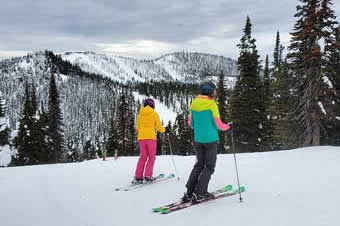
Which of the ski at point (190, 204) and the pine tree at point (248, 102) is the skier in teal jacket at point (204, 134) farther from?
the pine tree at point (248, 102)

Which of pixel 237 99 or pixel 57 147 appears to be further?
pixel 57 147

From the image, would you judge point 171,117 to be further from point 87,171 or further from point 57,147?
point 87,171

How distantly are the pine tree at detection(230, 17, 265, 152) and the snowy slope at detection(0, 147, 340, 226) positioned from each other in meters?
17.2

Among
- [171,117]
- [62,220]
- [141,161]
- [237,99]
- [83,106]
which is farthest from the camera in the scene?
[83,106]

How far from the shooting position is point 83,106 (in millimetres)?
195750

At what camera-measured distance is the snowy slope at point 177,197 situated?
4.67 metres

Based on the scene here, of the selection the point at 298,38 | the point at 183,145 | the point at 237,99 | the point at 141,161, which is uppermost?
the point at 298,38

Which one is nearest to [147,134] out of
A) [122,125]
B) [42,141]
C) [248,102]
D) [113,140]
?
[248,102]

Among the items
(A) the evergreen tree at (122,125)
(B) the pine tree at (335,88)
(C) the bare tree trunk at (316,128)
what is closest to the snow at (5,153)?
(A) the evergreen tree at (122,125)

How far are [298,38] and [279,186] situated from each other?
1594 centimetres

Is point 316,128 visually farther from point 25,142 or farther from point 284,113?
point 25,142

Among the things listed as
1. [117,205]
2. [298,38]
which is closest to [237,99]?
[298,38]

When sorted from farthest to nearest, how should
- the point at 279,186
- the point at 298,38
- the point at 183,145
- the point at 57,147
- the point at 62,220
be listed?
the point at 183,145, the point at 57,147, the point at 298,38, the point at 279,186, the point at 62,220

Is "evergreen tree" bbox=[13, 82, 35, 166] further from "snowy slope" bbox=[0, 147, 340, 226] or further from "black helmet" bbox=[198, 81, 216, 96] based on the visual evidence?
"black helmet" bbox=[198, 81, 216, 96]
